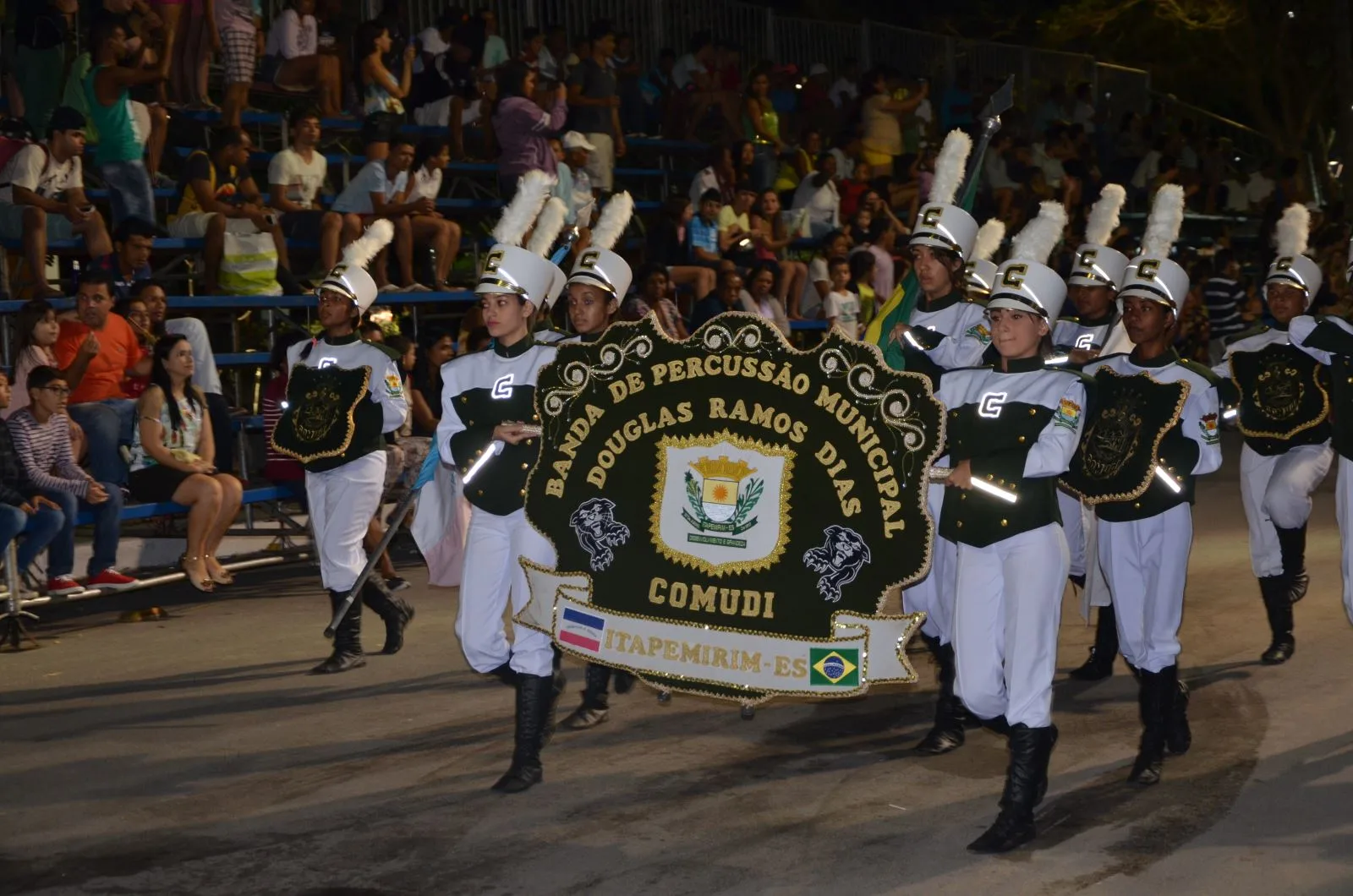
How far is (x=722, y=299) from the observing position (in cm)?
1662

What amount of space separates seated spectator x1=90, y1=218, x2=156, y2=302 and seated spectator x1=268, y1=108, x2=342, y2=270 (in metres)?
1.70

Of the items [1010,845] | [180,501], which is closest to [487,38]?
[180,501]

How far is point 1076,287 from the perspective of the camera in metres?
9.02

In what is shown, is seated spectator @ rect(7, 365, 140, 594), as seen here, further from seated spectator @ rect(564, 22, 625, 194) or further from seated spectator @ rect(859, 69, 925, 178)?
seated spectator @ rect(859, 69, 925, 178)

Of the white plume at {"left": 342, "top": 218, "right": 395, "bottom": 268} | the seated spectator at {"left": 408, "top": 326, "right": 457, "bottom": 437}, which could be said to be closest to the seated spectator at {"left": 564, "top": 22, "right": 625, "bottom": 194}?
the seated spectator at {"left": 408, "top": 326, "right": 457, "bottom": 437}

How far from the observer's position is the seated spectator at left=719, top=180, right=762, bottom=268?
A: 17688mm

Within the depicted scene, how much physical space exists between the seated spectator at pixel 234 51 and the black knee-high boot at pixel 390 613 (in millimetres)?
6737

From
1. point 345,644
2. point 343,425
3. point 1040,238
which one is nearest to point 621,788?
point 1040,238

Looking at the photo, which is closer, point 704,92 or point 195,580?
point 195,580

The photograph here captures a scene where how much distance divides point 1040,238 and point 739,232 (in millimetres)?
11154

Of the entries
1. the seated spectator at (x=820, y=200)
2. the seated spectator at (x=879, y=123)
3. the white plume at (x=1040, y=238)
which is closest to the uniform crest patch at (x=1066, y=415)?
the white plume at (x=1040, y=238)

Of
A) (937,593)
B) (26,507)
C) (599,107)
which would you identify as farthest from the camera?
(599,107)

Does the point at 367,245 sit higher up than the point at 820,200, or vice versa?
the point at 820,200

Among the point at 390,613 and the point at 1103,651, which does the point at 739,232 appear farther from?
the point at 1103,651
